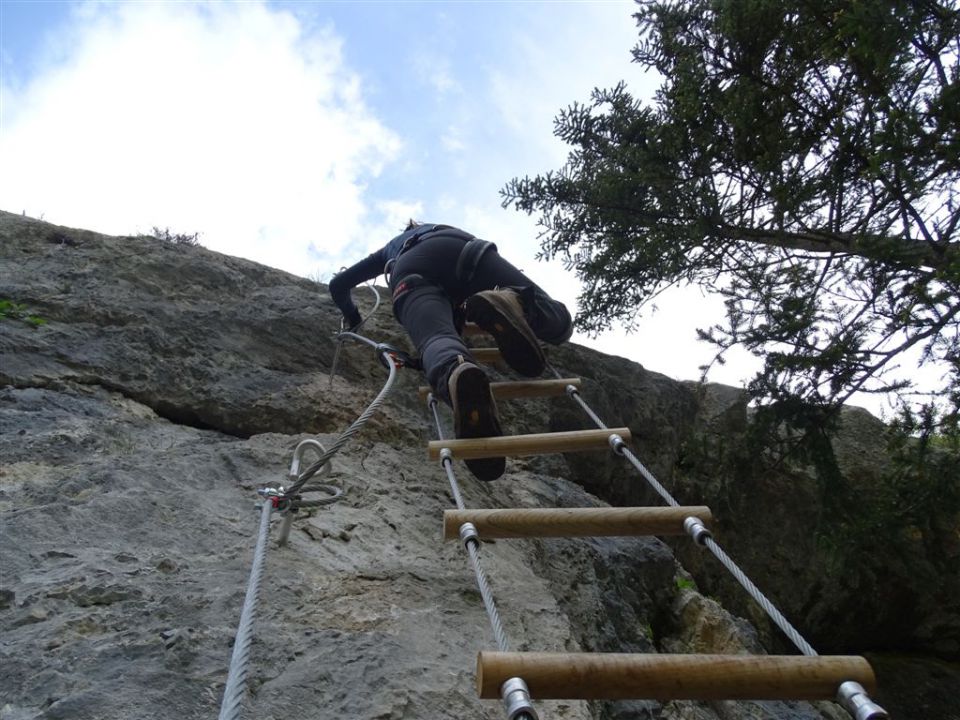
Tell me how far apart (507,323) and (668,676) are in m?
2.42

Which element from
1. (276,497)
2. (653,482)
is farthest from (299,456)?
(653,482)

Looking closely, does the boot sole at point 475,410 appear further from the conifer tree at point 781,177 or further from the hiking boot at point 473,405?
the conifer tree at point 781,177

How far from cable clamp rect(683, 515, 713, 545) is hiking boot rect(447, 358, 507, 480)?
105cm

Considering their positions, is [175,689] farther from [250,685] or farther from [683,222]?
[683,222]

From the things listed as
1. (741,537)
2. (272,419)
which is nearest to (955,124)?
(741,537)

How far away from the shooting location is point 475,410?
3.25 m

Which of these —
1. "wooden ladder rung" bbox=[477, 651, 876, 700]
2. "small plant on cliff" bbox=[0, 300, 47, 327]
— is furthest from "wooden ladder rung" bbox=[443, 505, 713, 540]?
"small plant on cliff" bbox=[0, 300, 47, 327]

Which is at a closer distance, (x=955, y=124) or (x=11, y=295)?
(x=11, y=295)

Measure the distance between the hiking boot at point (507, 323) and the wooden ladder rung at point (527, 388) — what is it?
18 cm

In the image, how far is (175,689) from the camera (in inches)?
74.8

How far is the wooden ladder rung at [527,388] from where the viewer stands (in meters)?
4.24

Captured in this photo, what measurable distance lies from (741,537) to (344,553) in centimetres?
440

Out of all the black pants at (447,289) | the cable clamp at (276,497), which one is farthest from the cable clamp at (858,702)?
the black pants at (447,289)

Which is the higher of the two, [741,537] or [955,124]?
[955,124]
